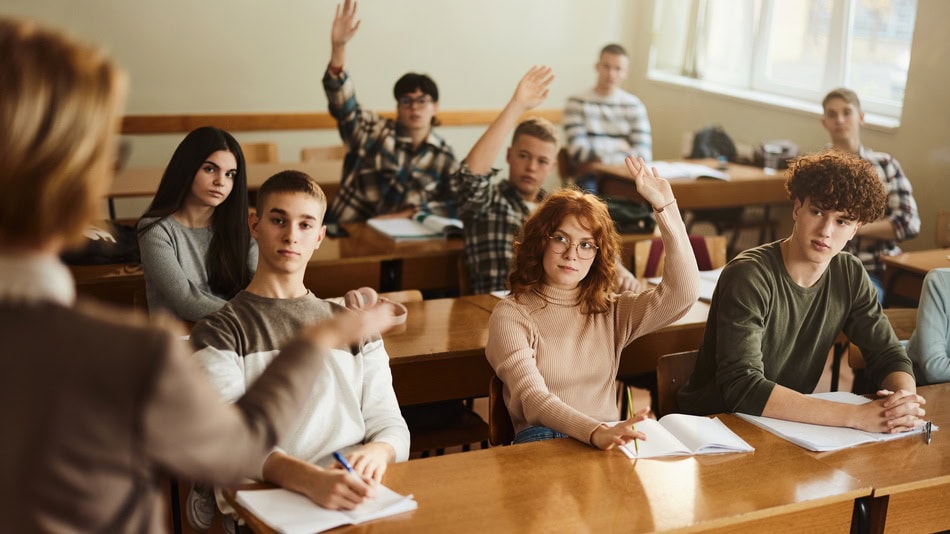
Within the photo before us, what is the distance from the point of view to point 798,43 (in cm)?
624

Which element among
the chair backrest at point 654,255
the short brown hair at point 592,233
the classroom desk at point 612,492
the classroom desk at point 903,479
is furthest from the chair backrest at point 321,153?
the classroom desk at point 903,479

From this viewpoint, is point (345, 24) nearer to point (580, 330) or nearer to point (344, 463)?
point (580, 330)

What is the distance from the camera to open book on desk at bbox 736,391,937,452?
2045 millimetres

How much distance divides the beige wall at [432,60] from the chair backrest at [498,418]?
3.63 meters

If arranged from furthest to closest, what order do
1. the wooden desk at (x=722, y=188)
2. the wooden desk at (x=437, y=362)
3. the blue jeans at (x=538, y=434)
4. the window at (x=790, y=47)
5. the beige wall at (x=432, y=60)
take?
1. the window at (x=790, y=47)
2. the wooden desk at (x=722, y=188)
3. the beige wall at (x=432, y=60)
4. the wooden desk at (x=437, y=362)
5. the blue jeans at (x=538, y=434)

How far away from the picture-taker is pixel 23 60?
35.5 inches

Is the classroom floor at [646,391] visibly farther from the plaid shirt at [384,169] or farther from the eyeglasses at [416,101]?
the eyeglasses at [416,101]

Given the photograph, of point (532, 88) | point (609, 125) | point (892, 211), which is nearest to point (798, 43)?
point (609, 125)

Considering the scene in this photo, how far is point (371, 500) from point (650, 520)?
48 centimetres

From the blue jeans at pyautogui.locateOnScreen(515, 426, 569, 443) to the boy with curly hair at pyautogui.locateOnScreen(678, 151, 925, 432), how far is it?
42 cm

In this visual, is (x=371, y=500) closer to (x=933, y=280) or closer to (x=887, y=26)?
(x=933, y=280)

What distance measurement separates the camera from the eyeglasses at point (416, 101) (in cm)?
427

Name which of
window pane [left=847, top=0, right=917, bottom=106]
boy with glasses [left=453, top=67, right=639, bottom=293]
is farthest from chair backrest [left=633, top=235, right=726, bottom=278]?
window pane [left=847, top=0, right=917, bottom=106]

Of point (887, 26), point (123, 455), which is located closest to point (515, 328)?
point (123, 455)
